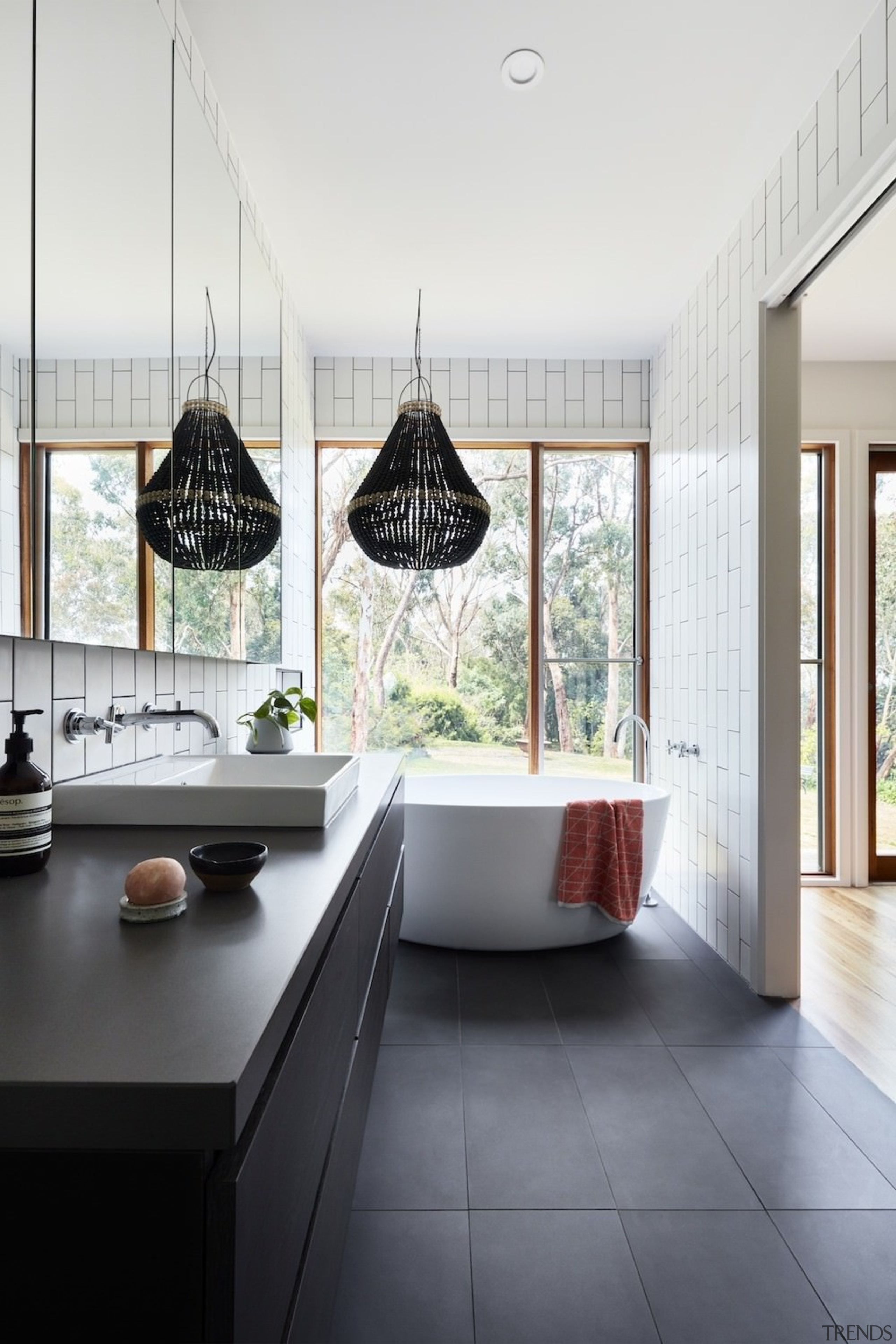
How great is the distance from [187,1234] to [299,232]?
328 cm

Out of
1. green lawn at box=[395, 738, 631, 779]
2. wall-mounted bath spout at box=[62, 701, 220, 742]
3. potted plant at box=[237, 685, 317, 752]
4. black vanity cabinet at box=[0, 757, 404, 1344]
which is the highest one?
wall-mounted bath spout at box=[62, 701, 220, 742]

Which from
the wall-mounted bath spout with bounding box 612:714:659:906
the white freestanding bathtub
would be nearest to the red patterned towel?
the white freestanding bathtub

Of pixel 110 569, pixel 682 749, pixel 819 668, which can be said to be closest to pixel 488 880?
pixel 682 749

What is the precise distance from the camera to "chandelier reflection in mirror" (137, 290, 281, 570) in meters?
1.83

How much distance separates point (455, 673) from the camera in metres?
4.32

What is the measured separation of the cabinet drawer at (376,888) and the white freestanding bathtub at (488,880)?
0.64 metres

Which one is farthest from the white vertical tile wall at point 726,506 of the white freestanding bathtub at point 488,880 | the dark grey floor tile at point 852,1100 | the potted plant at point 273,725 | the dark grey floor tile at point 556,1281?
the potted plant at point 273,725

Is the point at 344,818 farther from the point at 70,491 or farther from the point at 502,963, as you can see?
the point at 502,963

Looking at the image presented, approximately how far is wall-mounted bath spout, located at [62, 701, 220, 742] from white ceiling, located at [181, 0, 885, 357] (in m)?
1.79

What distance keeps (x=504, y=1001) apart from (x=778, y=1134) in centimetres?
97

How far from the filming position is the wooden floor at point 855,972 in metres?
2.35

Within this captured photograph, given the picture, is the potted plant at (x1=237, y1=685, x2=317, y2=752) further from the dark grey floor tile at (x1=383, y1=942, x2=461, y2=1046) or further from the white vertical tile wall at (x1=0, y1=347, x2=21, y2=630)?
the white vertical tile wall at (x1=0, y1=347, x2=21, y2=630)

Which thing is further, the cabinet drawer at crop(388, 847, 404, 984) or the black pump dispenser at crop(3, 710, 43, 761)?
the cabinet drawer at crop(388, 847, 404, 984)

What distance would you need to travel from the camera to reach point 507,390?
4.32 metres
